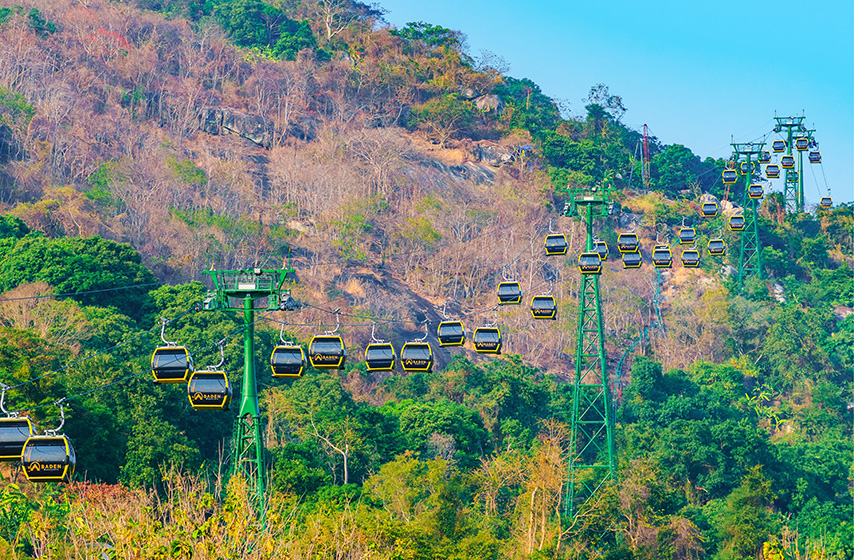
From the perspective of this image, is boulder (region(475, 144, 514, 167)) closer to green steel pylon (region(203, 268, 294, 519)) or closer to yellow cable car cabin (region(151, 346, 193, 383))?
green steel pylon (region(203, 268, 294, 519))

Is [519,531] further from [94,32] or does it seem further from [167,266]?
[94,32]

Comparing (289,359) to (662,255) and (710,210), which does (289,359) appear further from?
(710,210)

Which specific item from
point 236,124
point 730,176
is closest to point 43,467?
point 730,176

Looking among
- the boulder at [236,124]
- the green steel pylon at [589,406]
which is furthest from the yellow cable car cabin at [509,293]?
the boulder at [236,124]

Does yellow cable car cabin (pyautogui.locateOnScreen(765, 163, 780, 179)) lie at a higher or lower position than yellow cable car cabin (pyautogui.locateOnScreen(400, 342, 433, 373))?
higher

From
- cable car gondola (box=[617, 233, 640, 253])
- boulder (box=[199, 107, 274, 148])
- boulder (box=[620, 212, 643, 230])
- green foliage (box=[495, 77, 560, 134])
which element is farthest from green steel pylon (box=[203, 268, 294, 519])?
green foliage (box=[495, 77, 560, 134])

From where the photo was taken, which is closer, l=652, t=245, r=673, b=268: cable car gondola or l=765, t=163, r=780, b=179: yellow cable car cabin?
l=652, t=245, r=673, b=268: cable car gondola
